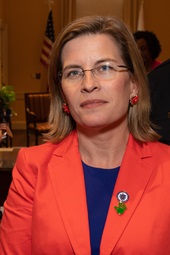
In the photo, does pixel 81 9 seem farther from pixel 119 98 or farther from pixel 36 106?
pixel 119 98

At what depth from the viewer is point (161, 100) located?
165cm

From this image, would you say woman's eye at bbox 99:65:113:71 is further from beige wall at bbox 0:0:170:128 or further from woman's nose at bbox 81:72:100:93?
beige wall at bbox 0:0:170:128

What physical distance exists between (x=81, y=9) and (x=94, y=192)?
28.2ft

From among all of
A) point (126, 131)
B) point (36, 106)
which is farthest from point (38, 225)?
point (36, 106)

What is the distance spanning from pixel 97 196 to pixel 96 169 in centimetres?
11

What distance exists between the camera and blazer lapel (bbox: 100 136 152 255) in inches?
52.5

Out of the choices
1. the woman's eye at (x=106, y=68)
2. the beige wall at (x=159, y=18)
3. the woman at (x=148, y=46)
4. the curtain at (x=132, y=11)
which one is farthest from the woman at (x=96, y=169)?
the beige wall at (x=159, y=18)

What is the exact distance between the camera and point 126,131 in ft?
5.13

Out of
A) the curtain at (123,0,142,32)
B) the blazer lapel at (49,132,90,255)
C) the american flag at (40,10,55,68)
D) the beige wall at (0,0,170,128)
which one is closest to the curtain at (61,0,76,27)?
the beige wall at (0,0,170,128)

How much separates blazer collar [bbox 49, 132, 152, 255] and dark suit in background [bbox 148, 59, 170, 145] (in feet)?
Result: 0.52

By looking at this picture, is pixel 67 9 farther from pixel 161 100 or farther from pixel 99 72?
pixel 99 72

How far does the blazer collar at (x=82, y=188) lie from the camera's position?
134cm

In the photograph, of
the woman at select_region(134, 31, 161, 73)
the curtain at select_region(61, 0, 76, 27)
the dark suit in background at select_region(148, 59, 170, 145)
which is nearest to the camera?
the dark suit in background at select_region(148, 59, 170, 145)

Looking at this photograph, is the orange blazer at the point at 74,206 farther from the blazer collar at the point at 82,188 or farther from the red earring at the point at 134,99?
the red earring at the point at 134,99
